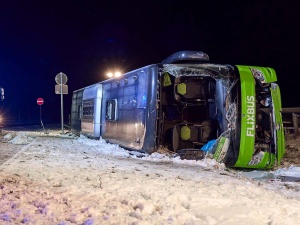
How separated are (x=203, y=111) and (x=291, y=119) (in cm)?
326

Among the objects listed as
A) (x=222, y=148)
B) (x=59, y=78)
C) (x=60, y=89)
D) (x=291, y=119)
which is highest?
(x=59, y=78)

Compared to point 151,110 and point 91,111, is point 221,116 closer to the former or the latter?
point 151,110

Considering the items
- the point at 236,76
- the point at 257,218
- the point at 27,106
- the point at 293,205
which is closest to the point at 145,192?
the point at 257,218

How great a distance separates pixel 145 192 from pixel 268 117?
511cm

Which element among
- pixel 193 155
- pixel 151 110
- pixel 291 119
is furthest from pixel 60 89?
pixel 291 119

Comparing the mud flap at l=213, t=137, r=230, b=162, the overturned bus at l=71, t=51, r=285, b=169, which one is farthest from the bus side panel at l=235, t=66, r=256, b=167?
the mud flap at l=213, t=137, r=230, b=162

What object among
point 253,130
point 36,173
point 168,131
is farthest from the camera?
point 168,131

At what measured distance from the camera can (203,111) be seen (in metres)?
10.8

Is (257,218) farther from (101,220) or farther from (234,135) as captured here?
(234,135)

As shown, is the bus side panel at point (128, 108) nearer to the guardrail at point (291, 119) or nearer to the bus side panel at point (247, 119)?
the bus side panel at point (247, 119)

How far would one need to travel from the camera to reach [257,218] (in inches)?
153

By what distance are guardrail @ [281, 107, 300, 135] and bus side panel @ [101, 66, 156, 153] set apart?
501 cm

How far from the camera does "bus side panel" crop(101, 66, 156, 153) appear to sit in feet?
31.1

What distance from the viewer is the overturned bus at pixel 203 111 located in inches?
333
